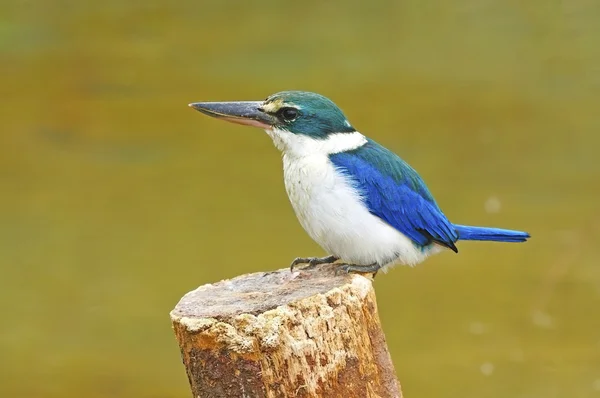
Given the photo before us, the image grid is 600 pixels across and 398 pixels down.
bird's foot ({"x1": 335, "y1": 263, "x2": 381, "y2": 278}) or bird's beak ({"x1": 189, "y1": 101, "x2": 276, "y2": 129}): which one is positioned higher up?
bird's beak ({"x1": 189, "y1": 101, "x2": 276, "y2": 129})

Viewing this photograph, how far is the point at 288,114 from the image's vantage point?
252 cm

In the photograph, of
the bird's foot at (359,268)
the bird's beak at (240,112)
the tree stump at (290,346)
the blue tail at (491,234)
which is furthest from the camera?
the blue tail at (491,234)

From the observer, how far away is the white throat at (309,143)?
256 centimetres

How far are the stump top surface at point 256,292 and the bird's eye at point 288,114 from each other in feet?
1.11

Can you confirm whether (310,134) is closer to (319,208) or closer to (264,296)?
(319,208)

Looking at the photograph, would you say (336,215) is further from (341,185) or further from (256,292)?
(256,292)

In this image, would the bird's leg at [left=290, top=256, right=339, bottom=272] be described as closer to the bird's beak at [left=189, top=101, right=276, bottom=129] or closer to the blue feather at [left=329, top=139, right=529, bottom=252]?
the blue feather at [left=329, top=139, right=529, bottom=252]

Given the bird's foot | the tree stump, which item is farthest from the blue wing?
the tree stump

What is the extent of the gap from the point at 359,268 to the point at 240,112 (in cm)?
43

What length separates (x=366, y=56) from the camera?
6477 millimetres

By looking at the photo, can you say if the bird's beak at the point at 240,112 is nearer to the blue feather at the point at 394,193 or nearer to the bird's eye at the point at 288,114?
the bird's eye at the point at 288,114

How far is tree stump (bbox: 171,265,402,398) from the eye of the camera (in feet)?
6.56

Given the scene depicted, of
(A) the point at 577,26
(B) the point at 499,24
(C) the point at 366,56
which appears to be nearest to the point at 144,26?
(C) the point at 366,56

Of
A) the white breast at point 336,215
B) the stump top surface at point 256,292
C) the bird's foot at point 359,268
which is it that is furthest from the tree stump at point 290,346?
the white breast at point 336,215
